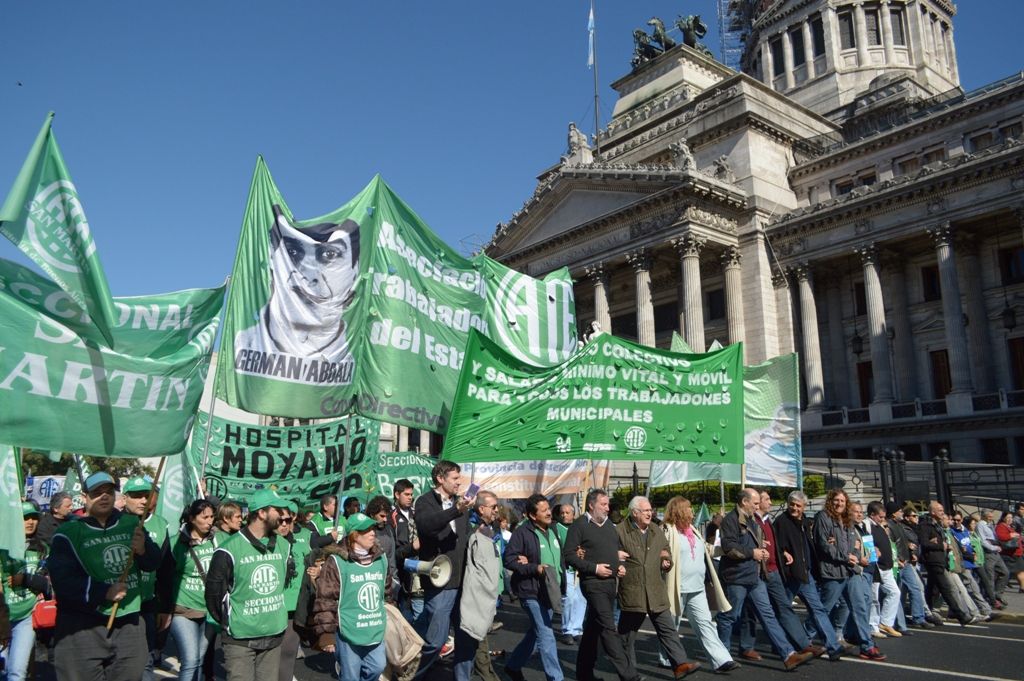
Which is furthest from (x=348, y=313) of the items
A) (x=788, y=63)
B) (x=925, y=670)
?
(x=788, y=63)

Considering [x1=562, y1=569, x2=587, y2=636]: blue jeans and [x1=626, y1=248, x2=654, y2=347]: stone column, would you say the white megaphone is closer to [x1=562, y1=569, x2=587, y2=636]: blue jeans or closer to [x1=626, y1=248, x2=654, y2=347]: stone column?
[x1=562, y1=569, x2=587, y2=636]: blue jeans

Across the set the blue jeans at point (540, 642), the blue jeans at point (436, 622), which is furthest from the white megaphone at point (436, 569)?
the blue jeans at point (540, 642)

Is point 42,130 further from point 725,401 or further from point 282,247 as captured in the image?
point 725,401

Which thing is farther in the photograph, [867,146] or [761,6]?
[761,6]

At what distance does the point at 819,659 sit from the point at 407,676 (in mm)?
5178

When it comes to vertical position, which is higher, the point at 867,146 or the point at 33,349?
the point at 867,146

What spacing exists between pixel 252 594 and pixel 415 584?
328 cm

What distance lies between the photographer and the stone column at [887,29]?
53.1 metres

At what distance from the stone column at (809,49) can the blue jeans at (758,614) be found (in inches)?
2129

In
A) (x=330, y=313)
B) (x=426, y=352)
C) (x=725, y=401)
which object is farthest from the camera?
(x=725, y=401)

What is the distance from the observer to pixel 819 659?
9.25 meters

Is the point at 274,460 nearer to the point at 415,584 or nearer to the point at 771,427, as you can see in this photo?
the point at 415,584

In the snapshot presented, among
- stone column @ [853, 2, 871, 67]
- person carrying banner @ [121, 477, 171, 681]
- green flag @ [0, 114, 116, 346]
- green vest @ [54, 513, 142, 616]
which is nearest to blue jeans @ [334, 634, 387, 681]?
person carrying banner @ [121, 477, 171, 681]

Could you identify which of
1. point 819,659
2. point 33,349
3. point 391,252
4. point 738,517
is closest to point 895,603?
point 819,659
